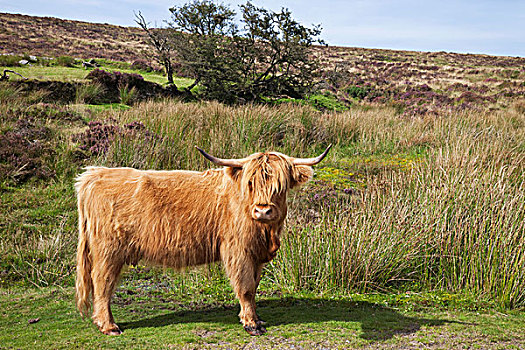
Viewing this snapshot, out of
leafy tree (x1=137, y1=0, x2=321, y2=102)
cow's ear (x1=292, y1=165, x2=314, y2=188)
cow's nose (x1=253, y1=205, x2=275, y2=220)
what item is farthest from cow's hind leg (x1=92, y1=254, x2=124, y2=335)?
leafy tree (x1=137, y1=0, x2=321, y2=102)

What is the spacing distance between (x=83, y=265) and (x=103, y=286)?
10.5 inches

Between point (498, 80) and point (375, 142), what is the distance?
29.4 metres

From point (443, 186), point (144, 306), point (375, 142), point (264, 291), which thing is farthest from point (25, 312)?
point (375, 142)

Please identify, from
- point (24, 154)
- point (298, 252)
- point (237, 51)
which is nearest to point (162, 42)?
point (237, 51)

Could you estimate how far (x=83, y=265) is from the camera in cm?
345

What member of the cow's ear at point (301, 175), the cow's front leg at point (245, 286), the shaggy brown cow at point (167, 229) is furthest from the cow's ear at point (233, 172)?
the cow's front leg at point (245, 286)

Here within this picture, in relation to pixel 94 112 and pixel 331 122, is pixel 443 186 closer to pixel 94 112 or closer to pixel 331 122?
pixel 331 122

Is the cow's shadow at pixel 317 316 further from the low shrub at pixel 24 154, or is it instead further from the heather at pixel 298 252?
the low shrub at pixel 24 154

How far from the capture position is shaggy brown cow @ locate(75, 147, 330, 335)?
130 inches

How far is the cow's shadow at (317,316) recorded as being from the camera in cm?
327

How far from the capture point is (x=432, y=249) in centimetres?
468

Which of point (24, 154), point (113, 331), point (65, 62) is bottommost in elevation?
point (113, 331)

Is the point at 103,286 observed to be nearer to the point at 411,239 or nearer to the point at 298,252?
the point at 298,252

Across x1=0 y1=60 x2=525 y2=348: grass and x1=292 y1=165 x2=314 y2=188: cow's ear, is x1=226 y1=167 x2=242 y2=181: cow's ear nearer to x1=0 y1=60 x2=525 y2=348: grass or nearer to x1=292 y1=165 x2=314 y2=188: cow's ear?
x1=292 y1=165 x2=314 y2=188: cow's ear
